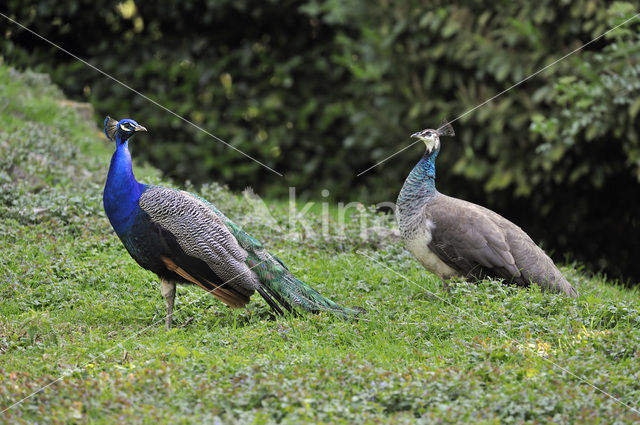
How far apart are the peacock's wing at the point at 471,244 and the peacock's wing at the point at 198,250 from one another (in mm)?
1260

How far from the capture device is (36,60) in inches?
423

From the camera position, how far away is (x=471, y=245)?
553 cm

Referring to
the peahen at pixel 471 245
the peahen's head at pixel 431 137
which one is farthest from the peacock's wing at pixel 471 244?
the peahen's head at pixel 431 137

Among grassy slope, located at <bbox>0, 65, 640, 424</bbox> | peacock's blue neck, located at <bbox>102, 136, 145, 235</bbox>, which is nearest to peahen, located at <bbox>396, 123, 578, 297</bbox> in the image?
grassy slope, located at <bbox>0, 65, 640, 424</bbox>

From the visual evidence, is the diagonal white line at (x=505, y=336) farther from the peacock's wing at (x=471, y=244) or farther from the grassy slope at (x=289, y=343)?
the peacock's wing at (x=471, y=244)

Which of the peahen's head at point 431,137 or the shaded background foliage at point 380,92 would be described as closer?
the peahen's head at point 431,137

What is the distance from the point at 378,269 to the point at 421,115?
10.2 feet

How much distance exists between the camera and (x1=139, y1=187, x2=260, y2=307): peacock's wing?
→ 515 cm

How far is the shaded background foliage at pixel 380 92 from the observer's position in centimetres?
793

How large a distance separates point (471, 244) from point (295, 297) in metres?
1.21

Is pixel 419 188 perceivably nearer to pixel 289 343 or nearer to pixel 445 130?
pixel 445 130

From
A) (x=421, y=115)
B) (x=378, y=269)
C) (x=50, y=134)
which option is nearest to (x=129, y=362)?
(x=378, y=269)

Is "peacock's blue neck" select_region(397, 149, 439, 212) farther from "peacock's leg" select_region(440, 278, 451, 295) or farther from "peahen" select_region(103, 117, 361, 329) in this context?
"peahen" select_region(103, 117, 361, 329)

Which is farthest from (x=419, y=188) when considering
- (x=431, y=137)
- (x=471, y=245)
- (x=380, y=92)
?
(x=380, y=92)
